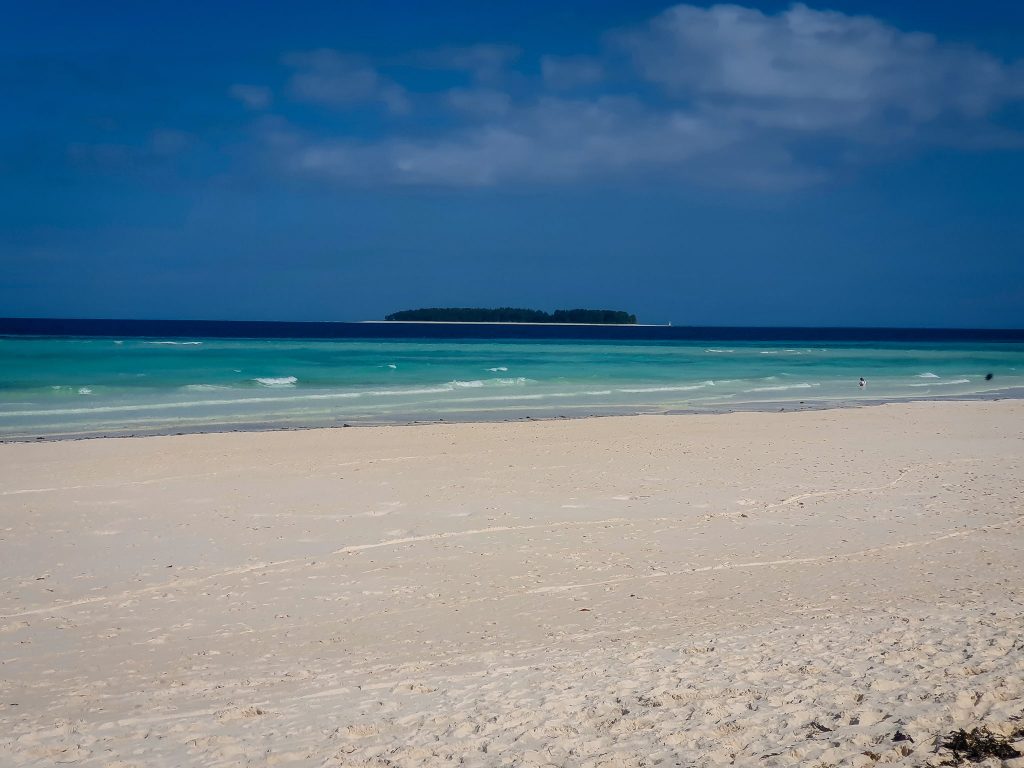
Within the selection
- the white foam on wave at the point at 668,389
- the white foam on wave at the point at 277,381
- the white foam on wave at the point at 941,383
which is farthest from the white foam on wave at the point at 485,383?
the white foam on wave at the point at 941,383

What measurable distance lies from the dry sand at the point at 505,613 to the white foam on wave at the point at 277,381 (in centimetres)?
1829

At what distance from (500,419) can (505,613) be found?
14.6 meters

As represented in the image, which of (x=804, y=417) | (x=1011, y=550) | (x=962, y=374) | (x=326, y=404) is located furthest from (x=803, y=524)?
(x=962, y=374)

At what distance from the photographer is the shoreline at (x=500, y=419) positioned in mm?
17422

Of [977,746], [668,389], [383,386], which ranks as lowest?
[977,746]

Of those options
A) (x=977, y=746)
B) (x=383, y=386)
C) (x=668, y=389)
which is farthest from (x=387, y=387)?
(x=977, y=746)

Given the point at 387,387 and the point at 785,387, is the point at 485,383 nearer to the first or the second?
the point at 387,387

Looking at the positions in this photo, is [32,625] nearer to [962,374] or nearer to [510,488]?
[510,488]

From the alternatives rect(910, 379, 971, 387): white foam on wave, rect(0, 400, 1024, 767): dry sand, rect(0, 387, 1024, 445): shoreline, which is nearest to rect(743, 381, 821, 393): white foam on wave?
rect(910, 379, 971, 387): white foam on wave

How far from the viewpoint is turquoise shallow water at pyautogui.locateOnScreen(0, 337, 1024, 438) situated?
21.8 m

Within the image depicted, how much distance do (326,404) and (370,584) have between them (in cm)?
1840

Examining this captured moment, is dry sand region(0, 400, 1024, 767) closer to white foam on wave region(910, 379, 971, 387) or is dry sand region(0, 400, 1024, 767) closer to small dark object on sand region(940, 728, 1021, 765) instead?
small dark object on sand region(940, 728, 1021, 765)

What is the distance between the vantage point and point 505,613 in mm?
6320

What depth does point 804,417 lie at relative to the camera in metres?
20.5
